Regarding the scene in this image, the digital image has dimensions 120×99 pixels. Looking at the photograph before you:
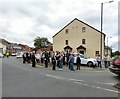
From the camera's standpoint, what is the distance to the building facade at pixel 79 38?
58156 mm

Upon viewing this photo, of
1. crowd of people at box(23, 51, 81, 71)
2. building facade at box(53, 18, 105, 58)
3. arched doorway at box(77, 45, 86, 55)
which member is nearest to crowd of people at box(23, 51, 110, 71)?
crowd of people at box(23, 51, 81, 71)

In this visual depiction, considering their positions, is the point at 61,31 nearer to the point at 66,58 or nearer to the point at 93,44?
Result: the point at 93,44

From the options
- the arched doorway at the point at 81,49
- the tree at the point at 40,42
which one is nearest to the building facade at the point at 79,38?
the arched doorway at the point at 81,49

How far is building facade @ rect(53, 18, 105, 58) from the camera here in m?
58.2

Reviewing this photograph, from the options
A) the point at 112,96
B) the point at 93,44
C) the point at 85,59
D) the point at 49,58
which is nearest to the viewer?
the point at 112,96

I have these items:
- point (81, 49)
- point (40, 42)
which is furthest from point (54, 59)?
point (40, 42)

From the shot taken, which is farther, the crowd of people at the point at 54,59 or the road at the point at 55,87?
the crowd of people at the point at 54,59

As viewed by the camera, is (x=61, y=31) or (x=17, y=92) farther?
(x=61, y=31)

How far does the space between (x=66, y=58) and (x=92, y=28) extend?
104ft

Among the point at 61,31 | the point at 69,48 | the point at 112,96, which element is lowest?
the point at 112,96

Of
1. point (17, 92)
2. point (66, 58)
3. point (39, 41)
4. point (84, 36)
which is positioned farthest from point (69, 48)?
point (39, 41)

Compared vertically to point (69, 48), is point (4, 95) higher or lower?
lower

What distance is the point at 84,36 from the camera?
5922 cm

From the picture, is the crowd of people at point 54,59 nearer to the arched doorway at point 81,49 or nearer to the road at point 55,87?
the road at point 55,87
